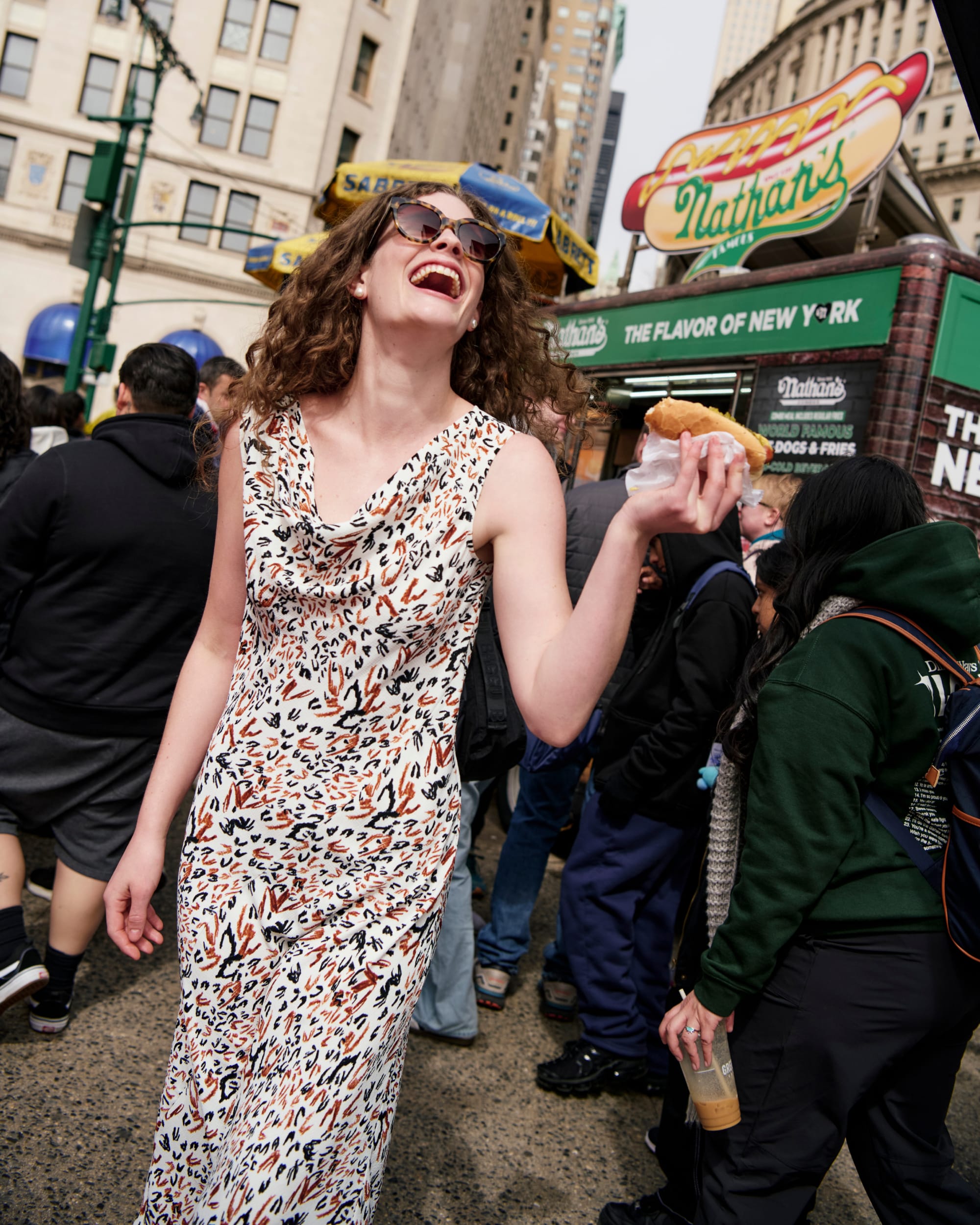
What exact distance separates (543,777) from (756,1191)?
7.01ft

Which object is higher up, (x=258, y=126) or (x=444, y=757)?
(x=258, y=126)

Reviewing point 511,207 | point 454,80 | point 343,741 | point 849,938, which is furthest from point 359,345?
point 454,80

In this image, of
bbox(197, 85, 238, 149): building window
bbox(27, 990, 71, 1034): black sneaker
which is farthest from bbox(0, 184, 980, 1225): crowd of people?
bbox(197, 85, 238, 149): building window

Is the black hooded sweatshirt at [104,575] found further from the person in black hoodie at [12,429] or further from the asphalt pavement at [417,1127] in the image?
the asphalt pavement at [417,1127]

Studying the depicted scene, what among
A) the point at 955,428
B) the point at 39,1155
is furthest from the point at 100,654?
the point at 955,428

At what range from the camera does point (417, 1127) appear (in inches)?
114

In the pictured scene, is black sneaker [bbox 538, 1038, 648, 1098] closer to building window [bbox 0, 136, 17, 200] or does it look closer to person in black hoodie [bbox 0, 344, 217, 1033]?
person in black hoodie [bbox 0, 344, 217, 1033]

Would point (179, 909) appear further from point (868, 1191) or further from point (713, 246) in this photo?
point (713, 246)

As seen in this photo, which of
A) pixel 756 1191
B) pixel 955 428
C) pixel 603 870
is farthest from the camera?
pixel 955 428

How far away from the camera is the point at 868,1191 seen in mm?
2008

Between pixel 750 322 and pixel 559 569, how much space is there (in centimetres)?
533

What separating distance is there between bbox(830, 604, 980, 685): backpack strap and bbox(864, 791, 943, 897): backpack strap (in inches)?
11.3

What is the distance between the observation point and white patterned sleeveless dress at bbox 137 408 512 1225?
154 cm

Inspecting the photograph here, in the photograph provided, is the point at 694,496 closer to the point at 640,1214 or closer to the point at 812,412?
the point at 640,1214
